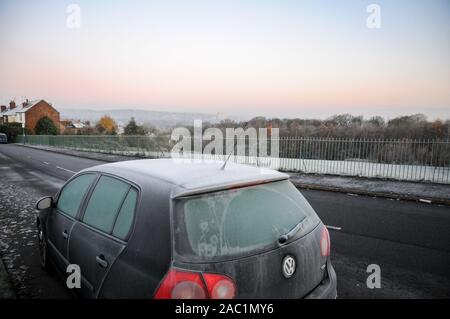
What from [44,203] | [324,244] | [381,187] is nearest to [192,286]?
[324,244]

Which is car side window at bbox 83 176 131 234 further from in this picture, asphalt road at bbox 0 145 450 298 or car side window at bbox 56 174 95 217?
asphalt road at bbox 0 145 450 298

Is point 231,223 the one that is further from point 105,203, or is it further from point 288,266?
point 105,203

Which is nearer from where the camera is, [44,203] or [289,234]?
[289,234]

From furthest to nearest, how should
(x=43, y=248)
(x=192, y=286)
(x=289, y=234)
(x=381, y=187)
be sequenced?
(x=381, y=187), (x=43, y=248), (x=289, y=234), (x=192, y=286)

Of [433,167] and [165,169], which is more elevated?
[165,169]

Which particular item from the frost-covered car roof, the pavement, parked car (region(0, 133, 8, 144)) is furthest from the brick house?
the frost-covered car roof

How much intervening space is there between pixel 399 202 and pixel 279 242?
25.5ft

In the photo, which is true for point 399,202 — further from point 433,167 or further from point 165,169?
point 165,169

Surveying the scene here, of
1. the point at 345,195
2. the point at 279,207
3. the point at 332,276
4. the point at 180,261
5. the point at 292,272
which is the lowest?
the point at 345,195

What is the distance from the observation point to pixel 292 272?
7.14ft

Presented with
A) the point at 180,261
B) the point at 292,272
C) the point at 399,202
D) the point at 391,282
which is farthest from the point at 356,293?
the point at 399,202

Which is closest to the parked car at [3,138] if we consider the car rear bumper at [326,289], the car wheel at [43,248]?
the car wheel at [43,248]

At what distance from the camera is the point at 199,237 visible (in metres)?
1.95

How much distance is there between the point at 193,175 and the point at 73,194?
70.6 inches
